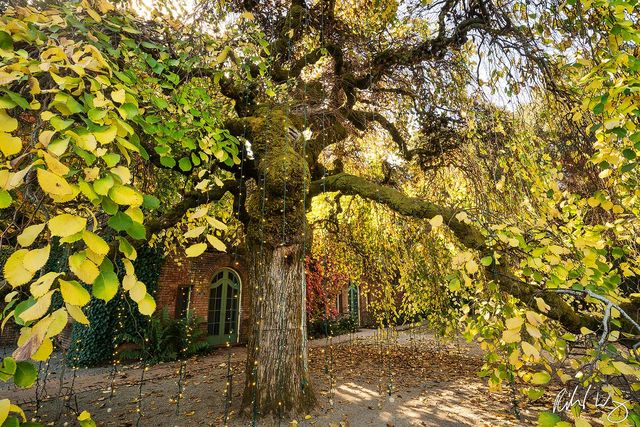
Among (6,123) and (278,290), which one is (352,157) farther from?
(6,123)

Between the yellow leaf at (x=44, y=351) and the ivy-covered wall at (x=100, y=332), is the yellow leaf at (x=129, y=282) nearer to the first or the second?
the yellow leaf at (x=44, y=351)

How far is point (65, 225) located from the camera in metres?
0.89

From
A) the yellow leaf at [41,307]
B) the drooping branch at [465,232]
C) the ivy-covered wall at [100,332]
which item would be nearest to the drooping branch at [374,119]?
the drooping branch at [465,232]

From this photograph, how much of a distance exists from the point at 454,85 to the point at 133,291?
5.41 metres

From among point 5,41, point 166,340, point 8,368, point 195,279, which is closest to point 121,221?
point 8,368

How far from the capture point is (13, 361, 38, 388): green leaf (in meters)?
0.89

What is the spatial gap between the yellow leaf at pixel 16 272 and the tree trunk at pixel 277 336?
11.7 ft

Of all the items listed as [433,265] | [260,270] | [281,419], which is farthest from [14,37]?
[433,265]

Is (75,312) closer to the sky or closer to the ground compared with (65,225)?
closer to the ground

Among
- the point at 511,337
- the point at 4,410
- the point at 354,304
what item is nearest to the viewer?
the point at 4,410

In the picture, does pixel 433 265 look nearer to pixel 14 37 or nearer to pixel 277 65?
pixel 277 65

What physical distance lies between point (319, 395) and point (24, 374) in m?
5.35

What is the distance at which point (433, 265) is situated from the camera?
262 inches

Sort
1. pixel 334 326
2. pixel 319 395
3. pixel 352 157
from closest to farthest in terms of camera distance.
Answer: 1. pixel 319 395
2. pixel 352 157
3. pixel 334 326
